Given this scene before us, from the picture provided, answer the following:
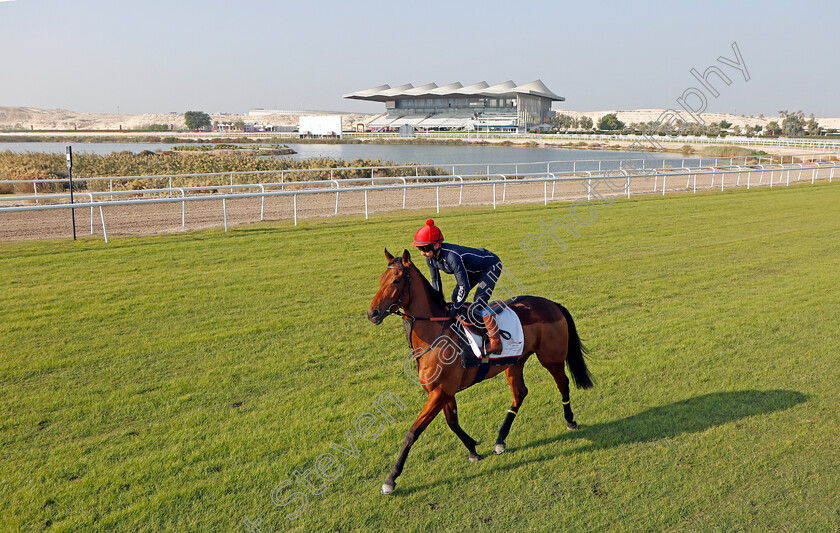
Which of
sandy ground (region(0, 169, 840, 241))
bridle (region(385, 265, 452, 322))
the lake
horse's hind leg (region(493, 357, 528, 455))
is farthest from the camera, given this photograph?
the lake

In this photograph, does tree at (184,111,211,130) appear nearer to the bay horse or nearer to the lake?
the lake

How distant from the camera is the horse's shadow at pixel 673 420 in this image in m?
4.56

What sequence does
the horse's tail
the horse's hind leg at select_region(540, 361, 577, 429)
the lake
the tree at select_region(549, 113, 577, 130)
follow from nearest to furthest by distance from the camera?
the horse's hind leg at select_region(540, 361, 577, 429) < the horse's tail < the lake < the tree at select_region(549, 113, 577, 130)

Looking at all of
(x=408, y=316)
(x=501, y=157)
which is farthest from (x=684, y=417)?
(x=501, y=157)

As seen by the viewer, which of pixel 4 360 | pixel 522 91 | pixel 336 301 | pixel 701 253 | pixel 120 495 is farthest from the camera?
pixel 522 91

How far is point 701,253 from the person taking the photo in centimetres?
1138

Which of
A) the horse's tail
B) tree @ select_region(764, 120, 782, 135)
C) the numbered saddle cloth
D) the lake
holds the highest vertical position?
tree @ select_region(764, 120, 782, 135)

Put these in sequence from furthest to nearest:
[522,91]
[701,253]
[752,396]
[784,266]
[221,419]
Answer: [522,91]
[701,253]
[784,266]
[752,396]
[221,419]

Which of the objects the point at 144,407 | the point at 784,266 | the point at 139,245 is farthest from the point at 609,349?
the point at 139,245

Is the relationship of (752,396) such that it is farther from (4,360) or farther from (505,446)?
(4,360)

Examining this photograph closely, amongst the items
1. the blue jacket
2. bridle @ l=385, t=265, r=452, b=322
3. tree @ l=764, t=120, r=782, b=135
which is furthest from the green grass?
tree @ l=764, t=120, r=782, b=135

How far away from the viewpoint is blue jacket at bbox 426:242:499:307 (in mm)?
4133

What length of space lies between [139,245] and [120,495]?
869 cm

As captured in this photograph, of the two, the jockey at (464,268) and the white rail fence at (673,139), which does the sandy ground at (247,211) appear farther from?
the jockey at (464,268)
